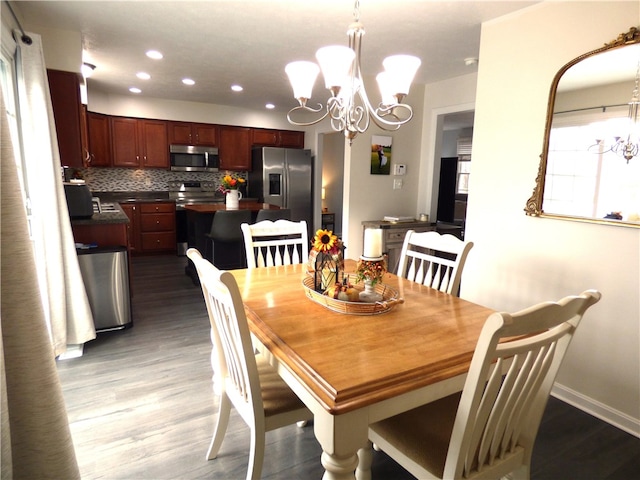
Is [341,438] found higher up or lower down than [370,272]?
lower down

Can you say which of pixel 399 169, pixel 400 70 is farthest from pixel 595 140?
pixel 399 169

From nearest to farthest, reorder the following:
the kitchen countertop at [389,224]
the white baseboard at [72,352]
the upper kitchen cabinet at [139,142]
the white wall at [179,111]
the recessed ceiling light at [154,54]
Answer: the white baseboard at [72,352] < the recessed ceiling light at [154,54] < the kitchen countertop at [389,224] < the white wall at [179,111] < the upper kitchen cabinet at [139,142]

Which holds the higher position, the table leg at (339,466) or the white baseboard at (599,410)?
the table leg at (339,466)

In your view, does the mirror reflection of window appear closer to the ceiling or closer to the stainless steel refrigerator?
the ceiling

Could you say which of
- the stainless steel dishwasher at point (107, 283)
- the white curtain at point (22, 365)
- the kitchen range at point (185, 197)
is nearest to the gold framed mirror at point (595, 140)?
the white curtain at point (22, 365)

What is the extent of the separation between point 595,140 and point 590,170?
16 cm

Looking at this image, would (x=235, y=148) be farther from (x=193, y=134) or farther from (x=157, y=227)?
(x=157, y=227)

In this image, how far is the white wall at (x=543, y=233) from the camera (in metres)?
2.01

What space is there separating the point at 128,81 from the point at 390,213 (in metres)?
3.54

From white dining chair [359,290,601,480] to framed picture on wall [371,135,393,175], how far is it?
3032 mm

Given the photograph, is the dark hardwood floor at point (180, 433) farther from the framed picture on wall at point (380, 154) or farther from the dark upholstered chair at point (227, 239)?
the framed picture on wall at point (380, 154)

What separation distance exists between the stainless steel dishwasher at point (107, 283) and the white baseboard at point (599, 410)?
9.70 ft

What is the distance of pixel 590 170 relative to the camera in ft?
6.85

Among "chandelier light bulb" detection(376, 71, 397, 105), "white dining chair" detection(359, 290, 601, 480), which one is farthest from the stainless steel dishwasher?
"white dining chair" detection(359, 290, 601, 480)
